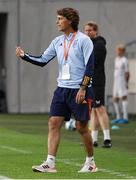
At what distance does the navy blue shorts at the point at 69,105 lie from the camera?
424 inches

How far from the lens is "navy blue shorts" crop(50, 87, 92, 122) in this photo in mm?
10773

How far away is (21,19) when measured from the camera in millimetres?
26562

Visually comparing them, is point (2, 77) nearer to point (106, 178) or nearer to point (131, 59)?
point (131, 59)

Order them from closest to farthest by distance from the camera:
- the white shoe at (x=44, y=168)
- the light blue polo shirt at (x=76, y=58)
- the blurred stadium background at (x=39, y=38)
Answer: the white shoe at (x=44, y=168) < the light blue polo shirt at (x=76, y=58) < the blurred stadium background at (x=39, y=38)

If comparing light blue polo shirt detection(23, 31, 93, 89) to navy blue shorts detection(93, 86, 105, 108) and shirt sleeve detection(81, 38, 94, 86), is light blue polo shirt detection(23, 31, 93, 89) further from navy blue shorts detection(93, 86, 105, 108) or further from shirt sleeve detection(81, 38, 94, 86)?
navy blue shorts detection(93, 86, 105, 108)

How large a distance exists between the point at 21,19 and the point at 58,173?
642 inches

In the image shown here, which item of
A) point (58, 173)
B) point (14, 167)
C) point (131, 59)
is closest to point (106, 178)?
point (58, 173)

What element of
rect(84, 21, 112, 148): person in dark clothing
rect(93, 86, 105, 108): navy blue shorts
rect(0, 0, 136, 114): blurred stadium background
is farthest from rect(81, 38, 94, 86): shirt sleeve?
rect(0, 0, 136, 114): blurred stadium background

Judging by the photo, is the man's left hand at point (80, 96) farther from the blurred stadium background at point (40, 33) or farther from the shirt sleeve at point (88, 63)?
the blurred stadium background at point (40, 33)

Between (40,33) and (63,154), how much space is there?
13.5m

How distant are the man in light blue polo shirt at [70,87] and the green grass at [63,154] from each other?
0.35 m

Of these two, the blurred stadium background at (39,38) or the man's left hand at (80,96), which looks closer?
the man's left hand at (80,96)

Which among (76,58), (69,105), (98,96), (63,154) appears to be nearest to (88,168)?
(69,105)

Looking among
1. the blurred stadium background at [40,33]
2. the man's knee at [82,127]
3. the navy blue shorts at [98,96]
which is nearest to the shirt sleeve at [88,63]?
the man's knee at [82,127]
